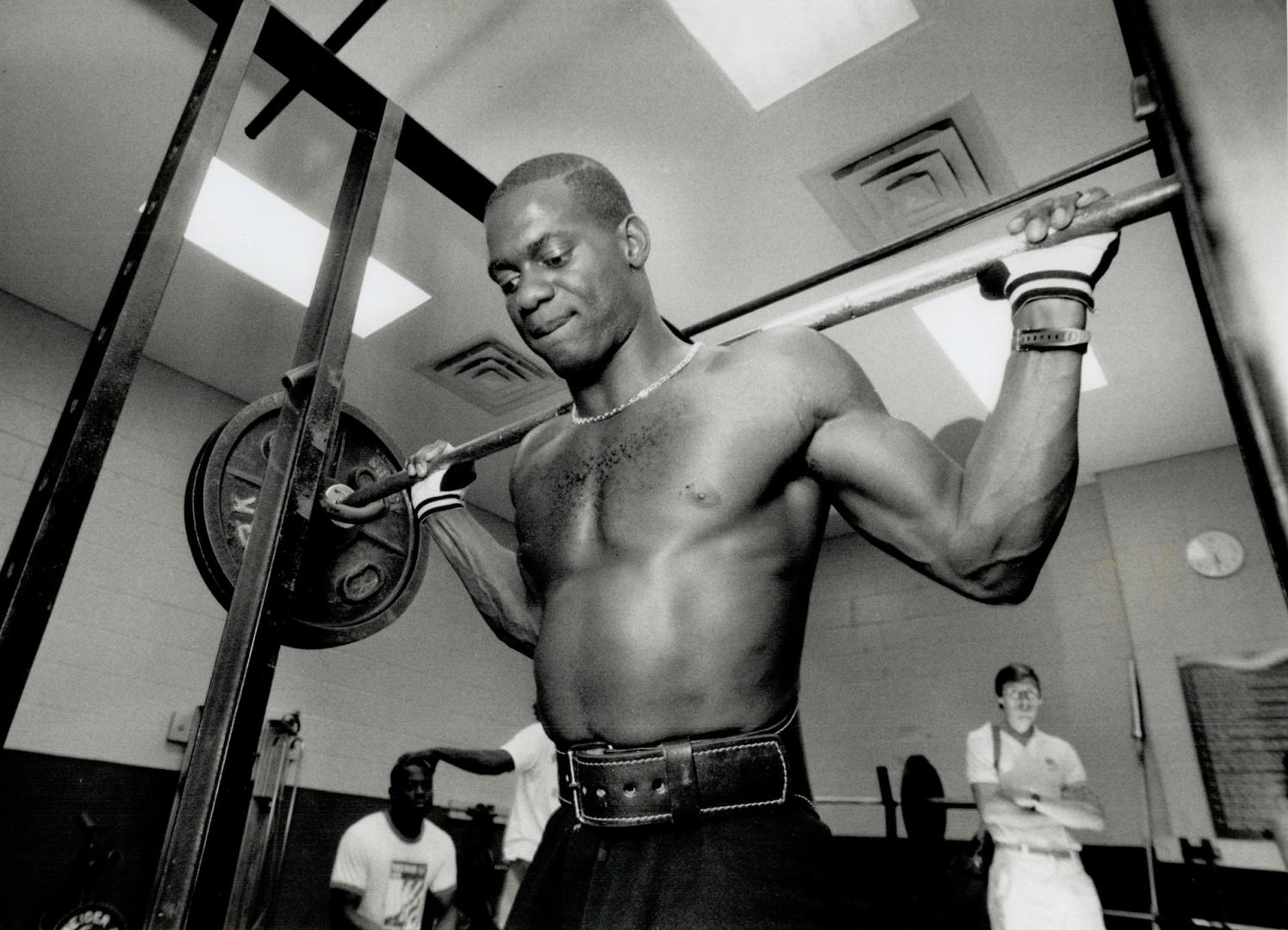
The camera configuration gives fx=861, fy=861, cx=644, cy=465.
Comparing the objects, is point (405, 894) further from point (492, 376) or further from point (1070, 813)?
point (1070, 813)

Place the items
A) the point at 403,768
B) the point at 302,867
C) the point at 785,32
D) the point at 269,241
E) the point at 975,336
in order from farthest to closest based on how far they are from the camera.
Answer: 1. the point at 302,867
2. the point at 975,336
3. the point at 403,768
4. the point at 269,241
5. the point at 785,32

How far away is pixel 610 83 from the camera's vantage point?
10.3ft

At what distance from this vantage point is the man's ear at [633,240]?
1.46m

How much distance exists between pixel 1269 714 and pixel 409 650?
5.09m

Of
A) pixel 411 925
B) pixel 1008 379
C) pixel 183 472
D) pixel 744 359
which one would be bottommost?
pixel 411 925


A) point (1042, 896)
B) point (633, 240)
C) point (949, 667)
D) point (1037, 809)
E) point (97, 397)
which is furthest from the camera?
point (949, 667)

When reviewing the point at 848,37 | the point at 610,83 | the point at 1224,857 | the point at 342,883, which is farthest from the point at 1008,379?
the point at 1224,857

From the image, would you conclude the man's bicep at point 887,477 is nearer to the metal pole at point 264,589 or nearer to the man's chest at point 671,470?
the man's chest at point 671,470

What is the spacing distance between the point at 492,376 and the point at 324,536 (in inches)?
127

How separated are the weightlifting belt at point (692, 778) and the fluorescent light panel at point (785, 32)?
8.32ft

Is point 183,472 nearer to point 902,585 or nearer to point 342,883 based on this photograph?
point 342,883

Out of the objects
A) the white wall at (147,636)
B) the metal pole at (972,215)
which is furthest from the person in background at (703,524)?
the white wall at (147,636)

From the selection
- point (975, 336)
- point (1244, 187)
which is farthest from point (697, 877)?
point (975, 336)

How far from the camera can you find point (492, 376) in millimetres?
5059
